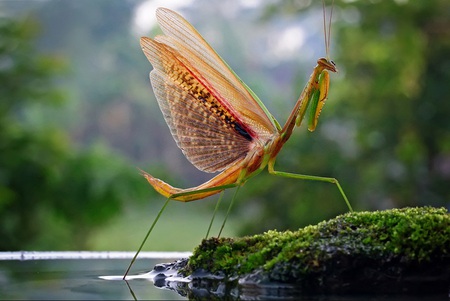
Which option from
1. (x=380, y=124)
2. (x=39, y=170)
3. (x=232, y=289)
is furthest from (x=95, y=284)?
(x=380, y=124)

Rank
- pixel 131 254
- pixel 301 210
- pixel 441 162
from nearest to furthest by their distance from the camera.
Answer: pixel 131 254 → pixel 301 210 → pixel 441 162

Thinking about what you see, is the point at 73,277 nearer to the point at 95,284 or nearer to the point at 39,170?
the point at 95,284

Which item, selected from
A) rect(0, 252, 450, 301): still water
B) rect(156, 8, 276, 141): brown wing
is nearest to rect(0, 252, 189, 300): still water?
rect(0, 252, 450, 301): still water

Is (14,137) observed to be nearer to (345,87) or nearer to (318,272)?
(345,87)

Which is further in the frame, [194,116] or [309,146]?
[309,146]

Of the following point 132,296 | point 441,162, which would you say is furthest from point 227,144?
point 441,162

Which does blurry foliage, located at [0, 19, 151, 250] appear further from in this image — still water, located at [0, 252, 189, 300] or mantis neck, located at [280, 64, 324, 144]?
mantis neck, located at [280, 64, 324, 144]

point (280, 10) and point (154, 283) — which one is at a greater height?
point (280, 10)
